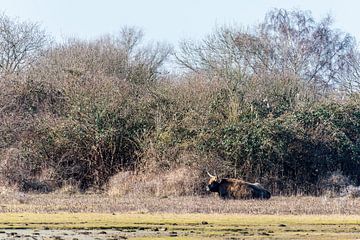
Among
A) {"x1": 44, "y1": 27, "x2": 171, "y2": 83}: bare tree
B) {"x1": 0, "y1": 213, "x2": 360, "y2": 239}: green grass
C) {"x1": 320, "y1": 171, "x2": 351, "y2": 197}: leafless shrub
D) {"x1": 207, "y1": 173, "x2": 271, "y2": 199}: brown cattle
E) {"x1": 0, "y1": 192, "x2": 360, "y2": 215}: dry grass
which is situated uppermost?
{"x1": 44, "y1": 27, "x2": 171, "y2": 83}: bare tree

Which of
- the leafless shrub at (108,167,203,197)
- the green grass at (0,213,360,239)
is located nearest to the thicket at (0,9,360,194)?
the leafless shrub at (108,167,203,197)

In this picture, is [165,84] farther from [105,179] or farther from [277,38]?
[277,38]

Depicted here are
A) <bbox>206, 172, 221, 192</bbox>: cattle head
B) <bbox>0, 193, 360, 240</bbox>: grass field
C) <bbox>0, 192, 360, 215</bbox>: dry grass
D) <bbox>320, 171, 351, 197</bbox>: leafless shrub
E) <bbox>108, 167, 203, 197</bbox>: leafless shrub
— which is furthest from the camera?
→ <bbox>320, 171, 351, 197</bbox>: leafless shrub

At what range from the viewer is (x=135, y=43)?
65.0 m

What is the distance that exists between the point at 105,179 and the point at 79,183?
112 cm

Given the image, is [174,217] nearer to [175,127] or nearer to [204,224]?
[204,224]

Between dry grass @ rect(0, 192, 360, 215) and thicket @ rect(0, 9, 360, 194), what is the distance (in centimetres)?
282

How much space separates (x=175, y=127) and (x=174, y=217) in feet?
46.8

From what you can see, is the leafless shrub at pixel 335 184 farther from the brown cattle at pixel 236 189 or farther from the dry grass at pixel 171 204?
the brown cattle at pixel 236 189

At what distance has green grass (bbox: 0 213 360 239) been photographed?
2166 cm

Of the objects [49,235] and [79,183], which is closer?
[49,235]

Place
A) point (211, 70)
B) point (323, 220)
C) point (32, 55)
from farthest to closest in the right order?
1. point (32, 55)
2. point (211, 70)
3. point (323, 220)

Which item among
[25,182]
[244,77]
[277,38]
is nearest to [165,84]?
[244,77]

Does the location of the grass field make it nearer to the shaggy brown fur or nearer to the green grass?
the green grass
